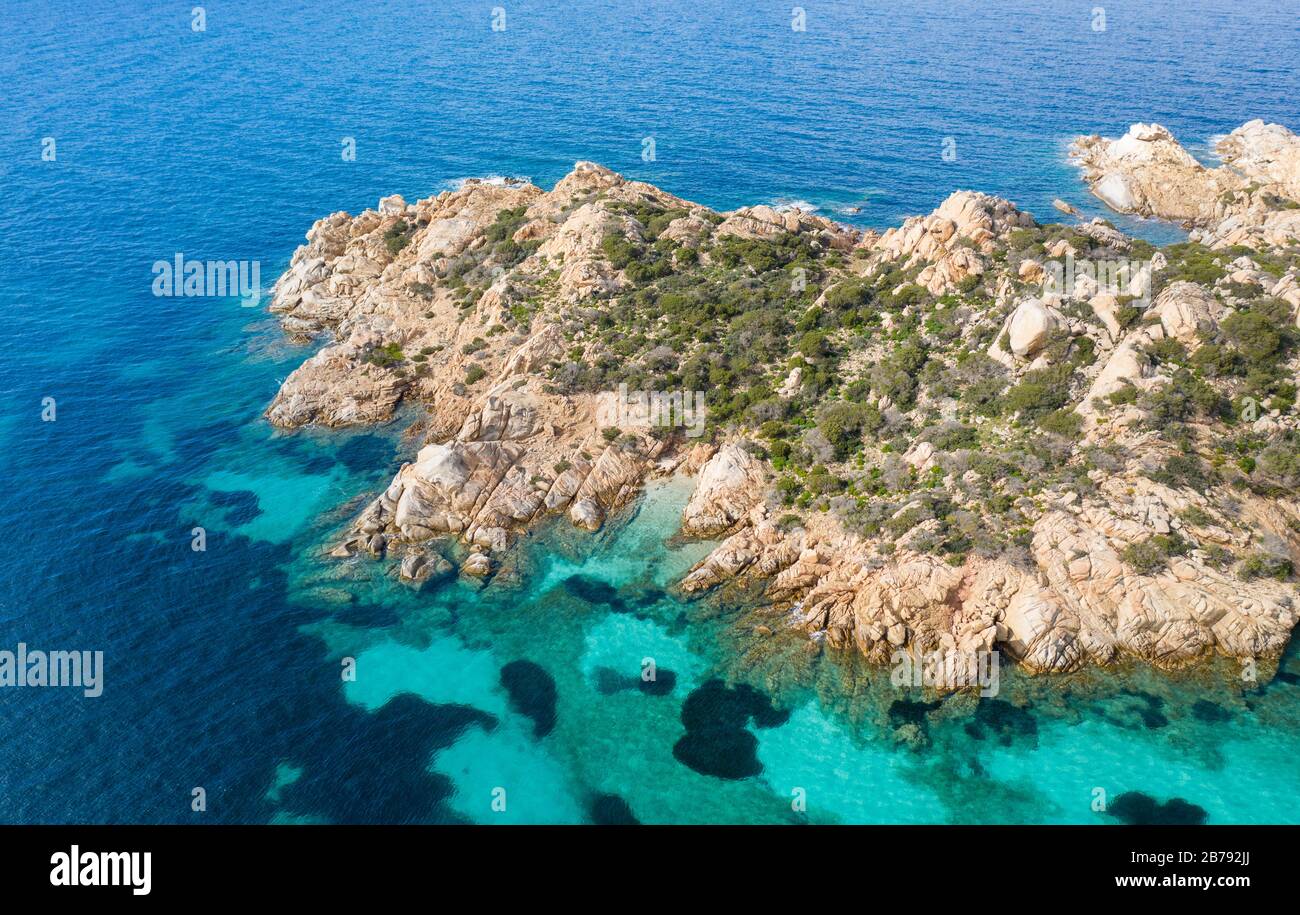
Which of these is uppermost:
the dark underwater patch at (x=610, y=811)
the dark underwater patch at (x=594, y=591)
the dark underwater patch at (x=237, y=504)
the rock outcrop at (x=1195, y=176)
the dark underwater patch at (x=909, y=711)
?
the rock outcrop at (x=1195, y=176)

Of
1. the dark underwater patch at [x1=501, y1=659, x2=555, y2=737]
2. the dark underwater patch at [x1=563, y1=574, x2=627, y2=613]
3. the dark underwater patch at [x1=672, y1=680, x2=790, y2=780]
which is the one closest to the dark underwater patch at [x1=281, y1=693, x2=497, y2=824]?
the dark underwater patch at [x1=501, y1=659, x2=555, y2=737]

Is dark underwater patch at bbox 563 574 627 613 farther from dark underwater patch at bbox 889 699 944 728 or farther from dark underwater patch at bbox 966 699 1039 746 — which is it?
dark underwater patch at bbox 966 699 1039 746

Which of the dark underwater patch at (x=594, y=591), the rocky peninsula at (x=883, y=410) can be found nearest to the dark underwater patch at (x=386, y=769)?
the dark underwater patch at (x=594, y=591)

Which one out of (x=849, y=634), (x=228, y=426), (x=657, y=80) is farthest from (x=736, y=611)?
(x=657, y=80)

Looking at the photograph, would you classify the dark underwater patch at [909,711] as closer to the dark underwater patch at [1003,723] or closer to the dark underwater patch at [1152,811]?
the dark underwater patch at [1003,723]

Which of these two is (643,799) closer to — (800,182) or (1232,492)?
(1232,492)

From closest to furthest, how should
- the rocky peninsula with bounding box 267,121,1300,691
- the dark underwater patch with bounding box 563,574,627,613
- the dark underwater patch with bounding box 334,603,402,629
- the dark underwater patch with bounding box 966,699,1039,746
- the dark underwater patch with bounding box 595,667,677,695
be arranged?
1. the dark underwater patch with bounding box 966,699,1039,746
2. the rocky peninsula with bounding box 267,121,1300,691
3. the dark underwater patch with bounding box 595,667,677,695
4. the dark underwater patch with bounding box 334,603,402,629
5. the dark underwater patch with bounding box 563,574,627,613
